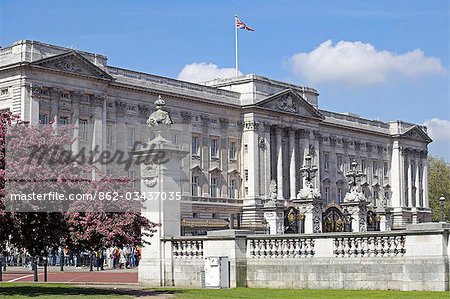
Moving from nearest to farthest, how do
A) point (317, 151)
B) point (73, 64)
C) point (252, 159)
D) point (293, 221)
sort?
point (293, 221), point (73, 64), point (252, 159), point (317, 151)

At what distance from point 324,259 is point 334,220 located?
92.0 ft

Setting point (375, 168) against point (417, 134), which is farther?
point (417, 134)

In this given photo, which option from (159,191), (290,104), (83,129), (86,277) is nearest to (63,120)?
(83,129)

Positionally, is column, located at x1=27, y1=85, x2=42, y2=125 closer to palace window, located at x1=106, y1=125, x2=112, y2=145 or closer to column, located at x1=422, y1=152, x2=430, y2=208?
palace window, located at x1=106, y1=125, x2=112, y2=145

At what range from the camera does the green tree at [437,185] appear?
13975cm

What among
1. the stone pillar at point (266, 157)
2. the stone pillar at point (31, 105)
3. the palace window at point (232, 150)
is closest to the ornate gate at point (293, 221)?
the stone pillar at point (31, 105)

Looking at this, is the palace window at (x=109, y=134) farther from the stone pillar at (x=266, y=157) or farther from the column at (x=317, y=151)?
the column at (x=317, y=151)

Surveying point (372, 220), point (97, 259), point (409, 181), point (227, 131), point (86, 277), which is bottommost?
point (86, 277)

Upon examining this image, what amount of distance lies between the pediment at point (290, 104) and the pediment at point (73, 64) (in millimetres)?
24841

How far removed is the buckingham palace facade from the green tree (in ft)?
20.9

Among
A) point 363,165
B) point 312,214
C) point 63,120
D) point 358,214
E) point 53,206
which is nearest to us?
point 53,206

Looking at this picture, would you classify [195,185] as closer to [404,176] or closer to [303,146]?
[303,146]

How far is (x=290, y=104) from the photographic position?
4171 inches

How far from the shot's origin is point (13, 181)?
24.9 m
